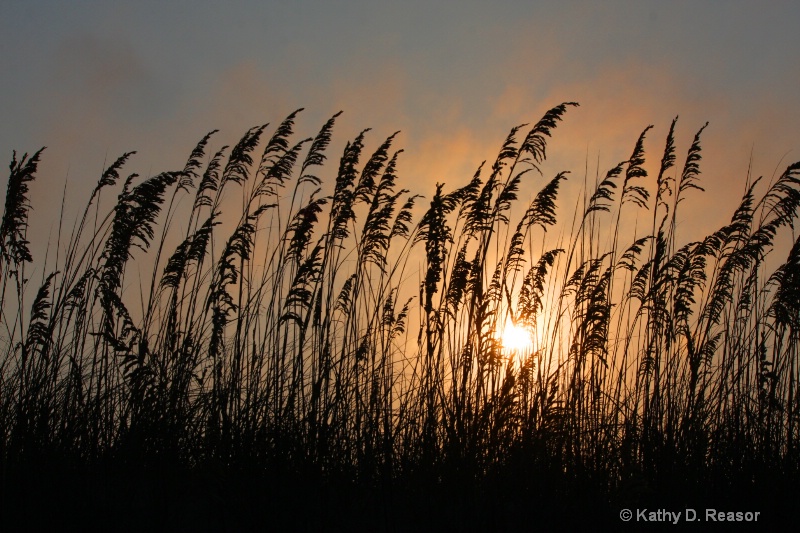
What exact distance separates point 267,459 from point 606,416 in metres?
2.06

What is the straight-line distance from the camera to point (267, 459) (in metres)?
3.71

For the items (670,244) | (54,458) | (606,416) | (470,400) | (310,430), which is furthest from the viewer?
(670,244)

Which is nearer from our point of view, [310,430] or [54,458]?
[54,458]

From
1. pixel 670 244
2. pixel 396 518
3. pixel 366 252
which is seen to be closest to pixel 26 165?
pixel 366 252

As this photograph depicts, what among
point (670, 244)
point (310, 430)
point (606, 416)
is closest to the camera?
point (310, 430)

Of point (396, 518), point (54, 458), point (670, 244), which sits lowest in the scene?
point (396, 518)

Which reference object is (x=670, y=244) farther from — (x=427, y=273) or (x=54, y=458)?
(x=54, y=458)

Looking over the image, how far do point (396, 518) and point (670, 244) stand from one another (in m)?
2.84

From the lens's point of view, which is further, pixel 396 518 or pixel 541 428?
pixel 541 428

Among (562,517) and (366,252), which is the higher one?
(366,252)

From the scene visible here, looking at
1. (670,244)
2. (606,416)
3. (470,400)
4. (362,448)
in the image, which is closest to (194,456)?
(362,448)

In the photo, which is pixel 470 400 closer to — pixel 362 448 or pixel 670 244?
pixel 362 448

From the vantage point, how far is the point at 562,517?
3.65m

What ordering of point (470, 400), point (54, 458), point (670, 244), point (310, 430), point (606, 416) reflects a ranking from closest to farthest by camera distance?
point (54, 458), point (310, 430), point (470, 400), point (606, 416), point (670, 244)
